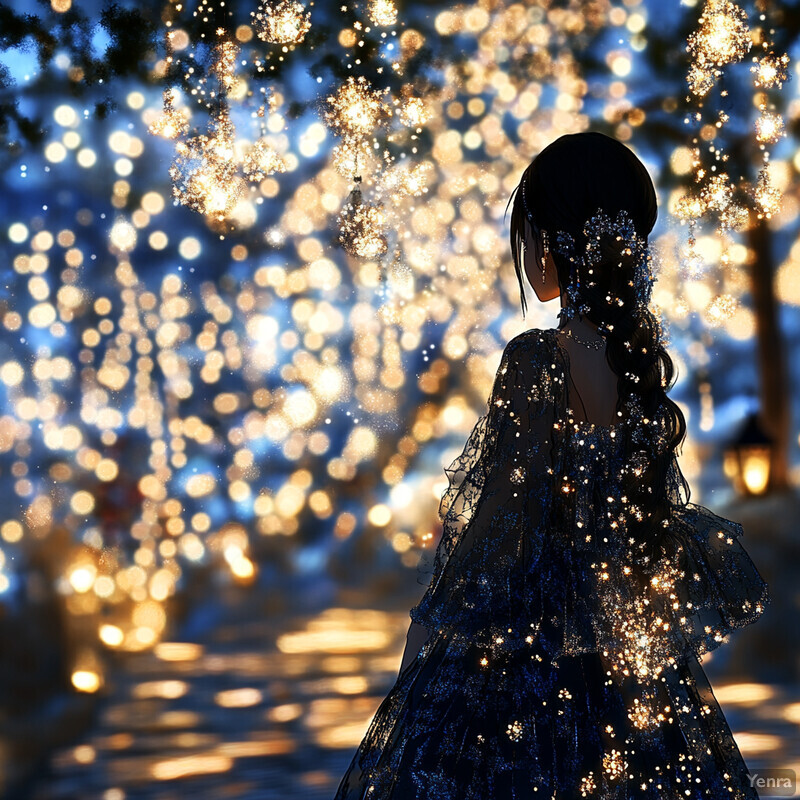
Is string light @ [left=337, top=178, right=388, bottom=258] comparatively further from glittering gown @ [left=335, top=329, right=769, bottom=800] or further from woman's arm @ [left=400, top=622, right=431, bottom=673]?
woman's arm @ [left=400, top=622, right=431, bottom=673]

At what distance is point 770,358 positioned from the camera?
10.7ft

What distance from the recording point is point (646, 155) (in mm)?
3104

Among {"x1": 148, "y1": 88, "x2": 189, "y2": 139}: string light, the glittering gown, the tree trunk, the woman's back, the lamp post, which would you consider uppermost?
{"x1": 148, "y1": 88, "x2": 189, "y2": 139}: string light

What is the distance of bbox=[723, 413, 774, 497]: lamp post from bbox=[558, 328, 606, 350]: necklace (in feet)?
6.69

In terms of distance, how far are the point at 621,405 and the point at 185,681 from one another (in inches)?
80.6

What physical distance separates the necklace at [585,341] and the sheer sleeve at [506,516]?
5 cm

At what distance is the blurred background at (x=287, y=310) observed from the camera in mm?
2885

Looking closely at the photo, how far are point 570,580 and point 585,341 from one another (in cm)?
30

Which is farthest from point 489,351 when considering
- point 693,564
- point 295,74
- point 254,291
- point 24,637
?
point 693,564

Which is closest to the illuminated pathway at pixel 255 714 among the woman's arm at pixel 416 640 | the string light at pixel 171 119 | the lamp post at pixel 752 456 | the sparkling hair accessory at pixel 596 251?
the lamp post at pixel 752 456

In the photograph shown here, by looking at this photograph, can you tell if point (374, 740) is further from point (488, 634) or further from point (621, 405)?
point (621, 405)

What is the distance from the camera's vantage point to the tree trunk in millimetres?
3229

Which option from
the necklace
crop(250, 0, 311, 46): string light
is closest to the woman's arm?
the necklace

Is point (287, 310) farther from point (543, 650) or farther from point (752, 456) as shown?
point (543, 650)
